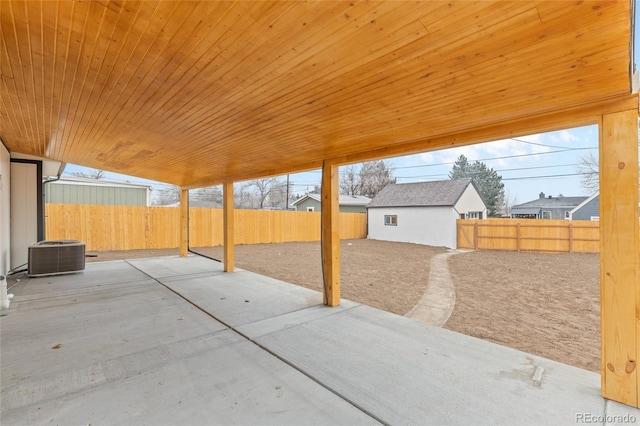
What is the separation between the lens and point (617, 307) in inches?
78.7

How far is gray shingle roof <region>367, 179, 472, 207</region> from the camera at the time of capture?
15.2m

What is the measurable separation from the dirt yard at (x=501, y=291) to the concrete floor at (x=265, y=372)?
0.97m

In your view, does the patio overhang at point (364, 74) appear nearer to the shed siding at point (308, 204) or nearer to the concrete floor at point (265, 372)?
the concrete floor at point (265, 372)

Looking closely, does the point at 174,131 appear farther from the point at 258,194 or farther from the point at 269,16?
the point at 258,194

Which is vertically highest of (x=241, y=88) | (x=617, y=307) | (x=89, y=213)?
(x=241, y=88)

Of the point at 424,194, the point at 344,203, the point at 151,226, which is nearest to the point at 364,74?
the point at 151,226

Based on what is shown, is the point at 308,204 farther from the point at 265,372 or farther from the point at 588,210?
the point at 265,372

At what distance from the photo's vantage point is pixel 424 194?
16453 millimetres

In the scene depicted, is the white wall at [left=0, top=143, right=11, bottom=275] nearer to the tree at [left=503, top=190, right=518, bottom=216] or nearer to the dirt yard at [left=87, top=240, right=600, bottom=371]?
the dirt yard at [left=87, top=240, right=600, bottom=371]

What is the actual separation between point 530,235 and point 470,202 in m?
4.45

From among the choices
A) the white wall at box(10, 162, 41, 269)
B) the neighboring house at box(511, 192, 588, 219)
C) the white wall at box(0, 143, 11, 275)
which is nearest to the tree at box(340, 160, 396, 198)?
the neighboring house at box(511, 192, 588, 219)

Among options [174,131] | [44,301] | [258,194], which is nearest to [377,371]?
[174,131]

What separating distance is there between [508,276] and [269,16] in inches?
315

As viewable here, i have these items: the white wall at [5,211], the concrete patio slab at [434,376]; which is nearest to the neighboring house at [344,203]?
the white wall at [5,211]
